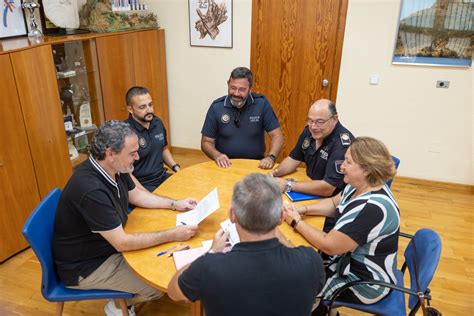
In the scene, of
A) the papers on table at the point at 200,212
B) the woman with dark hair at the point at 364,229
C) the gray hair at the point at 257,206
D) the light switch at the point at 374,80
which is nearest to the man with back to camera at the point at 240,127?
the papers on table at the point at 200,212

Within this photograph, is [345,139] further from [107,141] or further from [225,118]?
[107,141]

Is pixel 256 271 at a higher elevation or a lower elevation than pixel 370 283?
→ higher

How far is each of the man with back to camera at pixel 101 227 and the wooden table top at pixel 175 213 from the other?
6 cm

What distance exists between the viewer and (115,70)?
3855mm

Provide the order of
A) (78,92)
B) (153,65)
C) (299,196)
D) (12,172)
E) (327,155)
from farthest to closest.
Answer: (153,65)
(78,92)
(12,172)
(327,155)
(299,196)

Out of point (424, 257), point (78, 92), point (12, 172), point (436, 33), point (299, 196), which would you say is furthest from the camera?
point (436, 33)

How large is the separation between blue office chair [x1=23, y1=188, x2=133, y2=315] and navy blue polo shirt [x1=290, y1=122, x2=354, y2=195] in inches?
54.9

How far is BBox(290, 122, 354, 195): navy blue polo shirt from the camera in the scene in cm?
229

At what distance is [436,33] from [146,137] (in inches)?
123

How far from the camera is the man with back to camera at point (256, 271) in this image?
3.75ft

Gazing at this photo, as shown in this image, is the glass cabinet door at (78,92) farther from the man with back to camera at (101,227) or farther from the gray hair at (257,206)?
the gray hair at (257,206)

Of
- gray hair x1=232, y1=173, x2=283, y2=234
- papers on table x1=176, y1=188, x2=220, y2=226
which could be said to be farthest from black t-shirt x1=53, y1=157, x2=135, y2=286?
gray hair x1=232, y1=173, x2=283, y2=234

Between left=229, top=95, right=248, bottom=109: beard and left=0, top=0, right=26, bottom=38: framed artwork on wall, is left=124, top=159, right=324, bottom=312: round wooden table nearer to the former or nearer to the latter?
left=229, top=95, right=248, bottom=109: beard

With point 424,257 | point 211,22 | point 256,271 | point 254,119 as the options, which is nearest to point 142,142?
point 254,119
